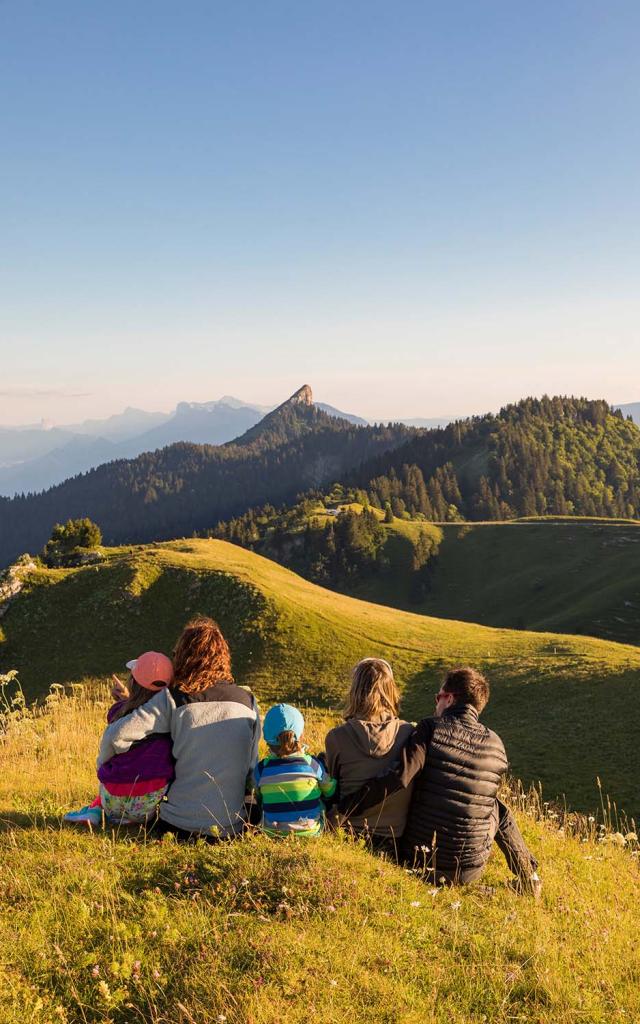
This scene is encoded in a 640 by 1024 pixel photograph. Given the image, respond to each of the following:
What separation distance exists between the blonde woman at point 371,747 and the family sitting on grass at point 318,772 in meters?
0.01

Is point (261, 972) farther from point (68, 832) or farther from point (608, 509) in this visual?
point (608, 509)

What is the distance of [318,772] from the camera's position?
250 inches

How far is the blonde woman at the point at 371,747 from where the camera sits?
643 cm

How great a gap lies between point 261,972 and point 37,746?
8404mm

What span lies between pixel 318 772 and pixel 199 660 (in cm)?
181

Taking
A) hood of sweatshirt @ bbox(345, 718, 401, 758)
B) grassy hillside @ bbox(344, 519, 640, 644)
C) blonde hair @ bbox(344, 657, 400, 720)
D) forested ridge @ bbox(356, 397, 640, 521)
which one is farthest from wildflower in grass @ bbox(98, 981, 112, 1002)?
forested ridge @ bbox(356, 397, 640, 521)

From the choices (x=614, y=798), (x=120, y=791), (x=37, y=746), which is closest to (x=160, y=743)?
(x=120, y=791)

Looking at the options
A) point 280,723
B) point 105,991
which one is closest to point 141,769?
point 280,723

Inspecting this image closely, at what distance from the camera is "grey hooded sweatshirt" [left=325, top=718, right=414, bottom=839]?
21.0ft

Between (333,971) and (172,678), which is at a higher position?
(172,678)

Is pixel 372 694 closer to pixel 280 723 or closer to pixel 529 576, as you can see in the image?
pixel 280 723

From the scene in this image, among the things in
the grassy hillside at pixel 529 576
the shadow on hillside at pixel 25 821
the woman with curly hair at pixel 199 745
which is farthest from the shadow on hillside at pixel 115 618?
the grassy hillside at pixel 529 576

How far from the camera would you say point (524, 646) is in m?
37.1

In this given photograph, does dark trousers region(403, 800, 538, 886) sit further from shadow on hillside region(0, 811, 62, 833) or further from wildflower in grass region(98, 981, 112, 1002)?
shadow on hillside region(0, 811, 62, 833)
